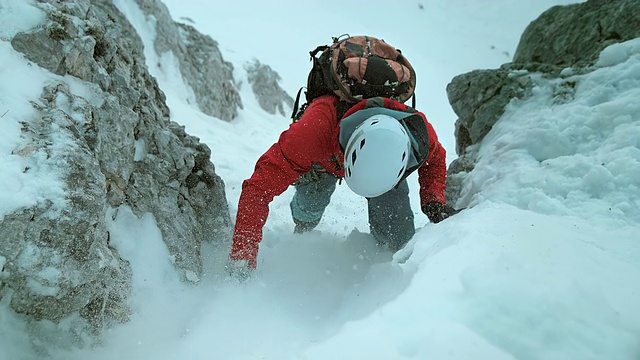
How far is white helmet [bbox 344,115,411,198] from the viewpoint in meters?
2.85

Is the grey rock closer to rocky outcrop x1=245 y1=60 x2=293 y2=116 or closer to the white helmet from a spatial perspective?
the white helmet

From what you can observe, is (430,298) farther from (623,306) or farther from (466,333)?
(623,306)

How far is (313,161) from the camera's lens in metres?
3.46

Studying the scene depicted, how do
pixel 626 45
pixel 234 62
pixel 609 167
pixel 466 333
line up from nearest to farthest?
pixel 466 333
pixel 609 167
pixel 626 45
pixel 234 62

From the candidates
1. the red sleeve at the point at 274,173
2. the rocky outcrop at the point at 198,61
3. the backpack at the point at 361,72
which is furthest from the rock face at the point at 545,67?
→ the rocky outcrop at the point at 198,61

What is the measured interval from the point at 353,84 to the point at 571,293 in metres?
2.46

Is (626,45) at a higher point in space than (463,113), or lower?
higher

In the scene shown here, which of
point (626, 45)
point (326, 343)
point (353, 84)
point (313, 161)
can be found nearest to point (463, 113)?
point (626, 45)

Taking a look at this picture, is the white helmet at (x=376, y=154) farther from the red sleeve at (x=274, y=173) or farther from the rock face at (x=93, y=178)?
the rock face at (x=93, y=178)

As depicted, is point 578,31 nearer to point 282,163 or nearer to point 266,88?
point 282,163

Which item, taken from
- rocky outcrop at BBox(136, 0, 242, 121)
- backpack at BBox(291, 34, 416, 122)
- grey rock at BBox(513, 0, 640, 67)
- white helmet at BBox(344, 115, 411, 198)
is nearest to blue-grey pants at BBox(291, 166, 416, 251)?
backpack at BBox(291, 34, 416, 122)

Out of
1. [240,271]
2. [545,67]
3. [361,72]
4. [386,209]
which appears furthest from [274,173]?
[545,67]

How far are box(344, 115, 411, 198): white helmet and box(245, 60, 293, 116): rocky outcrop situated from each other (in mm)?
19946

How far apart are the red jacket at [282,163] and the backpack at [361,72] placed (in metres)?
0.23
